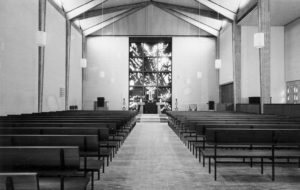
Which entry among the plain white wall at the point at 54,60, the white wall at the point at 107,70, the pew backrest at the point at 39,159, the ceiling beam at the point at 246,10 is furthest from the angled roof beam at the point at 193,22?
the pew backrest at the point at 39,159

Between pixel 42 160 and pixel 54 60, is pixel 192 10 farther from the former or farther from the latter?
pixel 42 160

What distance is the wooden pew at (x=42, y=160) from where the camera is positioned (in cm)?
249

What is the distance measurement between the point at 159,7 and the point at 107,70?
16.3 ft

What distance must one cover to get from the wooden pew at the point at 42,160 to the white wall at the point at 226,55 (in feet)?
49.3

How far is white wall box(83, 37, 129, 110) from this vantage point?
2008cm

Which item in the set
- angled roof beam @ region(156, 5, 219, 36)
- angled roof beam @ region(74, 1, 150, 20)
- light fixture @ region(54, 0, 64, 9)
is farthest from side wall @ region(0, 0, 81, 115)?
angled roof beam @ region(156, 5, 219, 36)

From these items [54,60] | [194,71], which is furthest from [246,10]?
[54,60]

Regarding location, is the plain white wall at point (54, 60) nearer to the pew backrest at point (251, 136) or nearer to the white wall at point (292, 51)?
the pew backrest at point (251, 136)

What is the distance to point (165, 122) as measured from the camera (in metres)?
15.2

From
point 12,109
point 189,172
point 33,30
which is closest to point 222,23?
point 33,30

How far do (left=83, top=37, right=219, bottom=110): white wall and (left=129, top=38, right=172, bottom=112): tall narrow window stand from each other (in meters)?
0.47

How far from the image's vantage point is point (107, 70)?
20188 mm

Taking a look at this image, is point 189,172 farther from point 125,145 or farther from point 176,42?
point 176,42

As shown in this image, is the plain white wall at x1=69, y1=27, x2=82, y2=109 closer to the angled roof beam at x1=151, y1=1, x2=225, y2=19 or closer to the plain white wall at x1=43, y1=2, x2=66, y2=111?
the plain white wall at x1=43, y1=2, x2=66, y2=111
